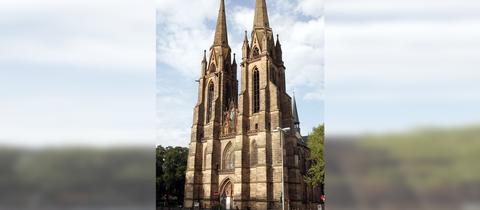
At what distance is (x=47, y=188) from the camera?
165 inches

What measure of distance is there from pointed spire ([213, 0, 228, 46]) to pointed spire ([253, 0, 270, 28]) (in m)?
3.76

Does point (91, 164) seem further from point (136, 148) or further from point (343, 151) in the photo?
point (343, 151)

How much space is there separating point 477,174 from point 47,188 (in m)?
4.91

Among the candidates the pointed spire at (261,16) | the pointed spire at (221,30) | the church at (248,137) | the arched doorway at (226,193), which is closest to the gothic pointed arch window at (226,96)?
the church at (248,137)

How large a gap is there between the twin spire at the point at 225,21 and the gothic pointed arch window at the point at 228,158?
1070 centimetres

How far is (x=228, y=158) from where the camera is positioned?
94.2 feet

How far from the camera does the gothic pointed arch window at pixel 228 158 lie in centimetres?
2830

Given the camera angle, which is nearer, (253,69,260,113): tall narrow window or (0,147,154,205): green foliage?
(0,147,154,205): green foliage

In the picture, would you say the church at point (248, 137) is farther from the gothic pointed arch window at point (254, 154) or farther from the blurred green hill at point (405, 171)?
the blurred green hill at point (405, 171)

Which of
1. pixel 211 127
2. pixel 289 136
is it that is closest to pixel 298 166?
pixel 289 136

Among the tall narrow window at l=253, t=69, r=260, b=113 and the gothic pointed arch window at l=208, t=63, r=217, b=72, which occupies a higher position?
the gothic pointed arch window at l=208, t=63, r=217, b=72

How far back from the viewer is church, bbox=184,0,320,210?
993 inches

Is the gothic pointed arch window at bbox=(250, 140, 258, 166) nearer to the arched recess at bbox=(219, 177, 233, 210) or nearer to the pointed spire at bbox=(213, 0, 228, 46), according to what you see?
the arched recess at bbox=(219, 177, 233, 210)

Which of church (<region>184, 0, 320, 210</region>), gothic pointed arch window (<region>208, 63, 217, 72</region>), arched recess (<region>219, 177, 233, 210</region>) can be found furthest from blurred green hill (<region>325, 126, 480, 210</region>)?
gothic pointed arch window (<region>208, 63, 217, 72</region>)
